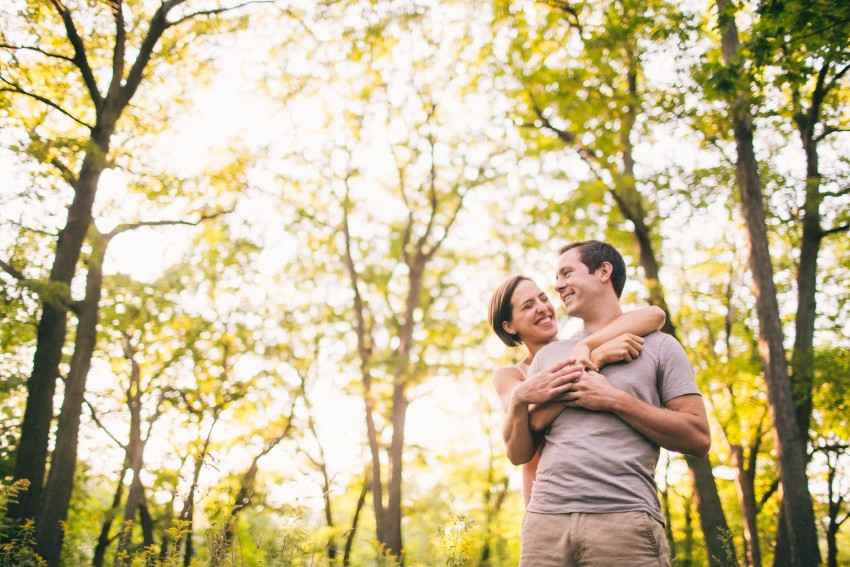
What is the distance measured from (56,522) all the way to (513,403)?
792cm

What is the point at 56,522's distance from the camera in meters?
7.85

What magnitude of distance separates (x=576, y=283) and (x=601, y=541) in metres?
1.16

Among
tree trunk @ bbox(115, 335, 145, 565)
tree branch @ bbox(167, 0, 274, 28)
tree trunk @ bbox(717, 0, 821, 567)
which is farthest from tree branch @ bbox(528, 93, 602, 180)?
tree trunk @ bbox(115, 335, 145, 565)

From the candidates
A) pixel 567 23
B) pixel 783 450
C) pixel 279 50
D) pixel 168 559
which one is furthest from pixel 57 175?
pixel 783 450

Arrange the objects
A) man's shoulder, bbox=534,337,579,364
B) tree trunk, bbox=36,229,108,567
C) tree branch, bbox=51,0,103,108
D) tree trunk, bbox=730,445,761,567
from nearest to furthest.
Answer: man's shoulder, bbox=534,337,579,364 → tree trunk, bbox=36,229,108,567 → tree branch, bbox=51,0,103,108 → tree trunk, bbox=730,445,761,567

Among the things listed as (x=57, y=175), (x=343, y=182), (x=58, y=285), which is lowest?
(x=58, y=285)

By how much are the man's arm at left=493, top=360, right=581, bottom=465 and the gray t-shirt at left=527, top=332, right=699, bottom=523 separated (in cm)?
10

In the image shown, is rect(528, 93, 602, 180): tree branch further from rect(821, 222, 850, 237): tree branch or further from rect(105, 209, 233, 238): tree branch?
rect(105, 209, 233, 238): tree branch

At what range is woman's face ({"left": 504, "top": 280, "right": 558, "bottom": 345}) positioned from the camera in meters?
3.52

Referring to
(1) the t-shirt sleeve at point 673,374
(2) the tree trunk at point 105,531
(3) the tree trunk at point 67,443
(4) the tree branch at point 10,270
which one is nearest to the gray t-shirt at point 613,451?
(1) the t-shirt sleeve at point 673,374

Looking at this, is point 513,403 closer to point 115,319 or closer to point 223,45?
point 223,45

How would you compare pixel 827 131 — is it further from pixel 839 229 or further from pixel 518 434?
pixel 518 434

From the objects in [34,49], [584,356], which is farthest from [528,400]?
[34,49]

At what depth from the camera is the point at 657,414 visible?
222 centimetres
